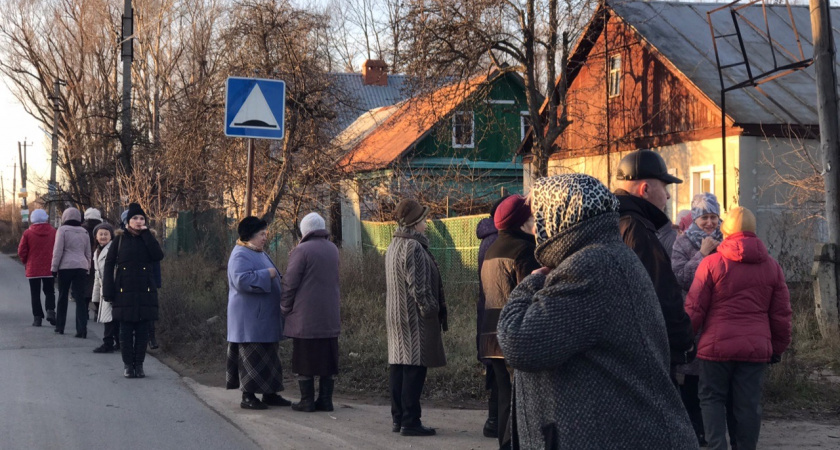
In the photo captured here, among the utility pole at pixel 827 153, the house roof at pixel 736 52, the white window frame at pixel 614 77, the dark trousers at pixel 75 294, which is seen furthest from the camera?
the white window frame at pixel 614 77

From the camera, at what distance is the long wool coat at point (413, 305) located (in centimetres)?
760

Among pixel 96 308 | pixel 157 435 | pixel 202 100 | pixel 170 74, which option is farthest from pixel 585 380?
pixel 170 74

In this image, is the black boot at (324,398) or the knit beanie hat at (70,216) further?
the knit beanie hat at (70,216)

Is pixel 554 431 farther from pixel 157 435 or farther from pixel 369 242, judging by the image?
pixel 369 242

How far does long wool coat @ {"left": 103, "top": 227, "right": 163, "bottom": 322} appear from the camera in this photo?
1053cm

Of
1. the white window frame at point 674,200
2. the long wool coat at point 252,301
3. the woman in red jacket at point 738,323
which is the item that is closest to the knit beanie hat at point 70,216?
the long wool coat at point 252,301

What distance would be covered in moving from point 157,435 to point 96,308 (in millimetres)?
8856

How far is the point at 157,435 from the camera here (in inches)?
296

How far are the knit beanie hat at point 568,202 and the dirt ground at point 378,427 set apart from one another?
455 centimetres

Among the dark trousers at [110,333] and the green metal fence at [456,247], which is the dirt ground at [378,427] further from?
the green metal fence at [456,247]

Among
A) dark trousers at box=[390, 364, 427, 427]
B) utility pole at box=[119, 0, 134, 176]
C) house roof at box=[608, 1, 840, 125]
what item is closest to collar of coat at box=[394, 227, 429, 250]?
dark trousers at box=[390, 364, 427, 427]

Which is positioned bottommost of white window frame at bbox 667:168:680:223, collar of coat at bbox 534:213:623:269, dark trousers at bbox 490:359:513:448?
dark trousers at bbox 490:359:513:448

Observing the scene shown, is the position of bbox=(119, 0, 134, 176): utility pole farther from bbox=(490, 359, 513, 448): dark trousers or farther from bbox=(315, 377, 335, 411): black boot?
bbox=(490, 359, 513, 448): dark trousers

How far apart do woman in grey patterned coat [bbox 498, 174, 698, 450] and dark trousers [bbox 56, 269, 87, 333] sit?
40.9ft
